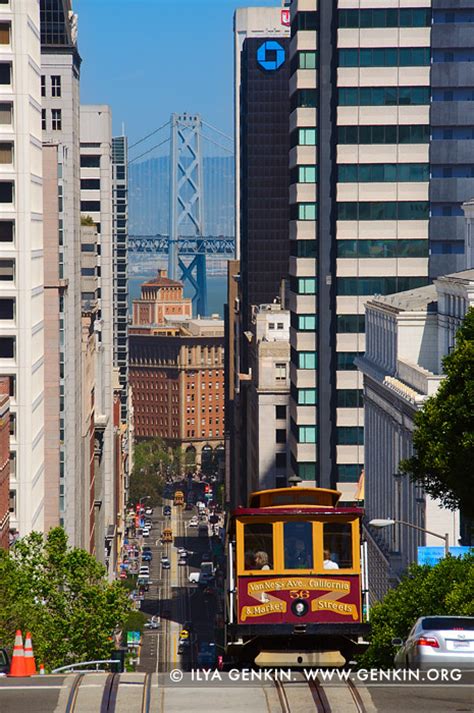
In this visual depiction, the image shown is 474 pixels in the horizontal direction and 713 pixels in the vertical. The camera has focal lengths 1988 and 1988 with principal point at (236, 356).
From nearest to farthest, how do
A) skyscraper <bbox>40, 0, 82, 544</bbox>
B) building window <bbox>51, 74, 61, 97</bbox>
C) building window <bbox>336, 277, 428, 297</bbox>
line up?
building window <bbox>336, 277, 428, 297</bbox> < skyscraper <bbox>40, 0, 82, 544</bbox> < building window <bbox>51, 74, 61, 97</bbox>

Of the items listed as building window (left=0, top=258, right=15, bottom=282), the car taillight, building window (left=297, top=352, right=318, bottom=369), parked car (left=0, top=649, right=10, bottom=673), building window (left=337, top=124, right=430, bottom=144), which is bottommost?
building window (left=297, top=352, right=318, bottom=369)

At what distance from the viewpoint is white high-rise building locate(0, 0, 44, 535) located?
10994 cm

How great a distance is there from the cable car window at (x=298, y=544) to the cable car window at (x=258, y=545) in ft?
1.38

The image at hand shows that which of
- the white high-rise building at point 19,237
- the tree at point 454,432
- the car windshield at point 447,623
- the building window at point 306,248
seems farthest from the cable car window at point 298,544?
the building window at point 306,248

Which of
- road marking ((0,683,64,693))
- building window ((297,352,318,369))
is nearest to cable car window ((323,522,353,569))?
road marking ((0,683,64,693))

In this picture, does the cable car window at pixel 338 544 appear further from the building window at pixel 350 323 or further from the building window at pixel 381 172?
the building window at pixel 350 323

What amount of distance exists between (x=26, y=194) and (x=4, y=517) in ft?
61.7

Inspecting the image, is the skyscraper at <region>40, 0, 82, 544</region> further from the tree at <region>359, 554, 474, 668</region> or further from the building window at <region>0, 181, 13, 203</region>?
the tree at <region>359, 554, 474, 668</region>

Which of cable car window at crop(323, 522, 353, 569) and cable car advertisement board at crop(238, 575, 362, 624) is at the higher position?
cable car window at crop(323, 522, 353, 569)

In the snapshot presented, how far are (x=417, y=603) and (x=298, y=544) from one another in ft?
52.2

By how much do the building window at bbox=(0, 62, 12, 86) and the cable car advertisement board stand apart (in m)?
66.5

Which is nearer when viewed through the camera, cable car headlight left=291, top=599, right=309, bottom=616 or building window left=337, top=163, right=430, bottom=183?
cable car headlight left=291, top=599, right=309, bottom=616

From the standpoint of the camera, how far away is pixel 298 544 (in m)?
48.6

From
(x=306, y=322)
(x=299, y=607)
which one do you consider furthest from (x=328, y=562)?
(x=306, y=322)
